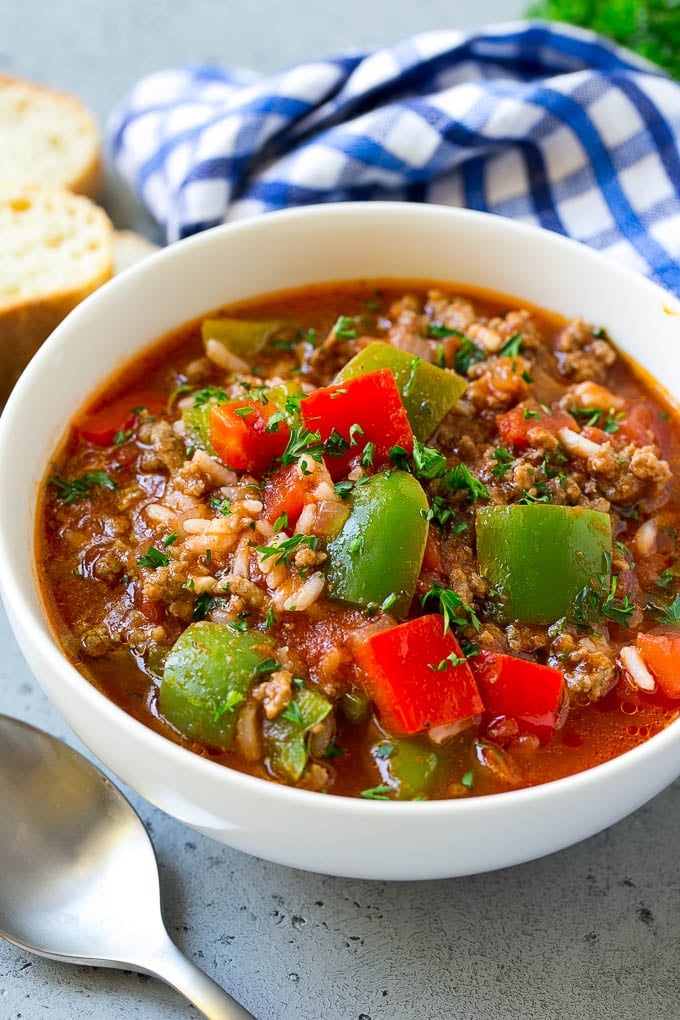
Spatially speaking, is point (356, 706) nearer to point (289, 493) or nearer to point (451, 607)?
point (451, 607)

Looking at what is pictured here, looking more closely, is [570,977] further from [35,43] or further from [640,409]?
[35,43]

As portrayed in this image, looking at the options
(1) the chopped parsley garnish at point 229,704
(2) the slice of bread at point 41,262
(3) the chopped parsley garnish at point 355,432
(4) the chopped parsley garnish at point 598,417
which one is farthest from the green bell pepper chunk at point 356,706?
(2) the slice of bread at point 41,262

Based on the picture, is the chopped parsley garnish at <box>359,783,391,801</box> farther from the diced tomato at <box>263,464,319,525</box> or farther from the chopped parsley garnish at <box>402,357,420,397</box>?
the chopped parsley garnish at <box>402,357,420,397</box>

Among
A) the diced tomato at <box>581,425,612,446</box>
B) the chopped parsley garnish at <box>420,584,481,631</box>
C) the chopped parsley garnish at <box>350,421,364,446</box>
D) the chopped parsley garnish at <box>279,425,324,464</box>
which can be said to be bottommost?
the chopped parsley garnish at <box>420,584,481,631</box>

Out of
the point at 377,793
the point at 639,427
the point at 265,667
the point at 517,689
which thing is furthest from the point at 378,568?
the point at 639,427

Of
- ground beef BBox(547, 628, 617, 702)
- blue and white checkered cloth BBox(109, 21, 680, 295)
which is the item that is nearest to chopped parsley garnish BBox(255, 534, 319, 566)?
ground beef BBox(547, 628, 617, 702)

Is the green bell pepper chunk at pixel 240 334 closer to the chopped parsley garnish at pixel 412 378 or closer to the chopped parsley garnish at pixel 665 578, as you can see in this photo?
the chopped parsley garnish at pixel 412 378

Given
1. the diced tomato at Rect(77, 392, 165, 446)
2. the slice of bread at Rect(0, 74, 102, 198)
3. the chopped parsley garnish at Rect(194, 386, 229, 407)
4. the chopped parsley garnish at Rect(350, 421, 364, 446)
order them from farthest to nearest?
the slice of bread at Rect(0, 74, 102, 198), the diced tomato at Rect(77, 392, 165, 446), the chopped parsley garnish at Rect(194, 386, 229, 407), the chopped parsley garnish at Rect(350, 421, 364, 446)
